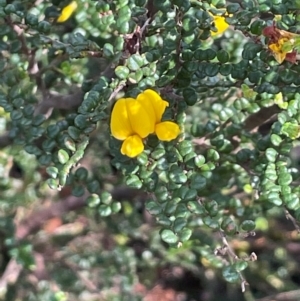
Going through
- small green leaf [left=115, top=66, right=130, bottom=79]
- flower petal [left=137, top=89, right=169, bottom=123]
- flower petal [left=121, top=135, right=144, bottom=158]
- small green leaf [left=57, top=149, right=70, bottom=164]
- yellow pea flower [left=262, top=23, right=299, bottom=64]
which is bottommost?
flower petal [left=121, top=135, right=144, bottom=158]

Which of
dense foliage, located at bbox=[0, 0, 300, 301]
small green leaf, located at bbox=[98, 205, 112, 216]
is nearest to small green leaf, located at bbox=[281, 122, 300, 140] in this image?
dense foliage, located at bbox=[0, 0, 300, 301]

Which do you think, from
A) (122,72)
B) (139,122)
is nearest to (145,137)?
(139,122)

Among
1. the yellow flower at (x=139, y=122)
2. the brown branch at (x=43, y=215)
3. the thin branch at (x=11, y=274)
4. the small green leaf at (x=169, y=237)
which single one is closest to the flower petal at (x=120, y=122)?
the yellow flower at (x=139, y=122)

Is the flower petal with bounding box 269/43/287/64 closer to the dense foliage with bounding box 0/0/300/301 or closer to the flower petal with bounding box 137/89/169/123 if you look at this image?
the dense foliage with bounding box 0/0/300/301

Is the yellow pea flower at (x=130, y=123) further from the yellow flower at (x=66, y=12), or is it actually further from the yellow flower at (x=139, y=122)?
the yellow flower at (x=66, y=12)

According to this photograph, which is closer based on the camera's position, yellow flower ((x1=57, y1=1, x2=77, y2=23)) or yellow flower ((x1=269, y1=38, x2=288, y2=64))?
yellow flower ((x1=269, y1=38, x2=288, y2=64))

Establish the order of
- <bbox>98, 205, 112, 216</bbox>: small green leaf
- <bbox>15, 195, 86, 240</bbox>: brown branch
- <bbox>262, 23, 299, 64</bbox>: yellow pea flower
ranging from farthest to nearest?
<bbox>15, 195, 86, 240</bbox>: brown branch, <bbox>98, 205, 112, 216</bbox>: small green leaf, <bbox>262, 23, 299, 64</bbox>: yellow pea flower

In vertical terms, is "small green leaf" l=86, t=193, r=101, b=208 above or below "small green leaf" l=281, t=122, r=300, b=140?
below

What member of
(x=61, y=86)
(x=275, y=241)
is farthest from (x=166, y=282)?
(x=61, y=86)
